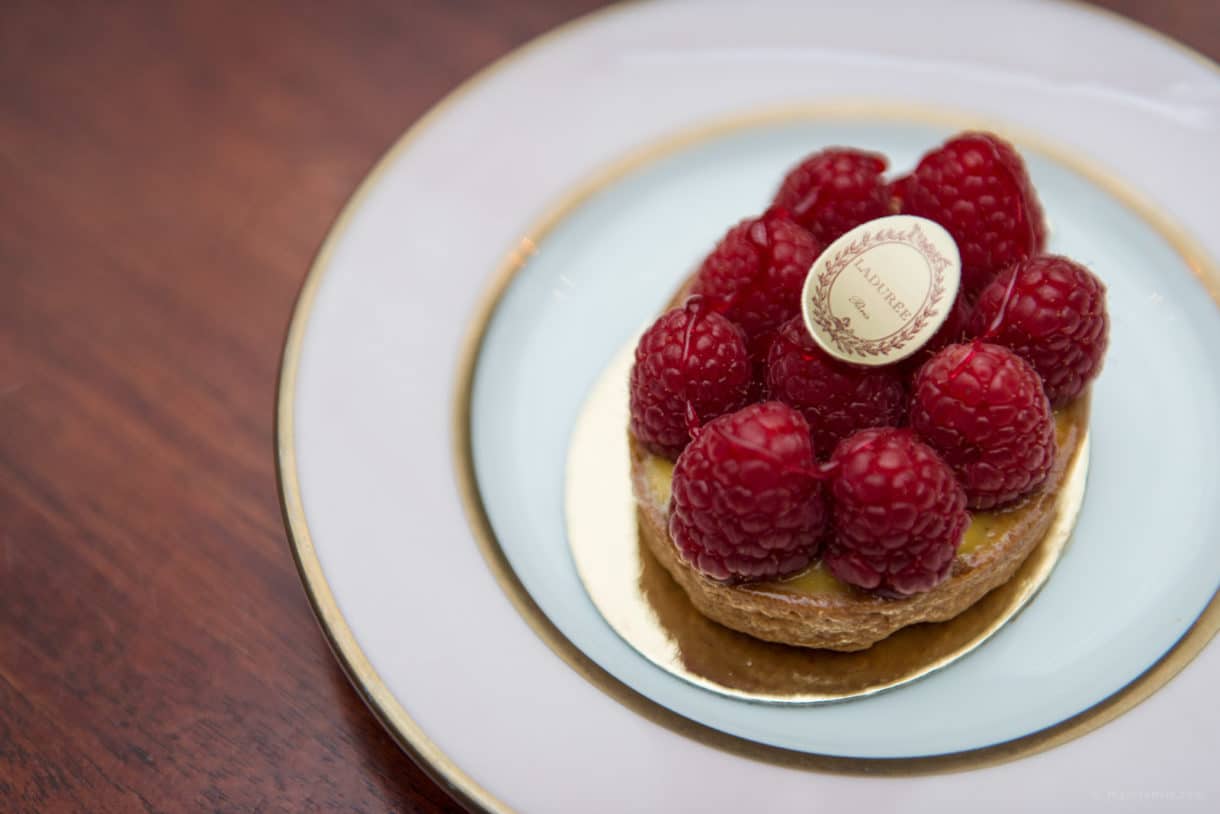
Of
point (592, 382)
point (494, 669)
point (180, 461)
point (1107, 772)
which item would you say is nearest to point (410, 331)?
point (592, 382)

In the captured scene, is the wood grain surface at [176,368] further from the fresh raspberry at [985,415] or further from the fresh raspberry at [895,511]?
the fresh raspberry at [985,415]

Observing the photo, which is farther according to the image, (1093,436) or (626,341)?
(626,341)

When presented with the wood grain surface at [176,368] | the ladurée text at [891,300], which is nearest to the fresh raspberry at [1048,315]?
the ladurée text at [891,300]

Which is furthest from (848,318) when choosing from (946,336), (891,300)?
(946,336)

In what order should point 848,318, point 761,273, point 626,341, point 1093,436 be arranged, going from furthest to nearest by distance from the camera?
point 626,341 → point 1093,436 → point 761,273 → point 848,318

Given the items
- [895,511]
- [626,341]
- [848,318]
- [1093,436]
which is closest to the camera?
[895,511]

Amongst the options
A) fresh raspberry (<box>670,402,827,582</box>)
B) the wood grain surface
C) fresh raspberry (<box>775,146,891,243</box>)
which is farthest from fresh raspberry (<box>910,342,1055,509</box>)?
the wood grain surface

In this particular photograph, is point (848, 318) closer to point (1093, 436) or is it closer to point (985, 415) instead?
point (985, 415)
